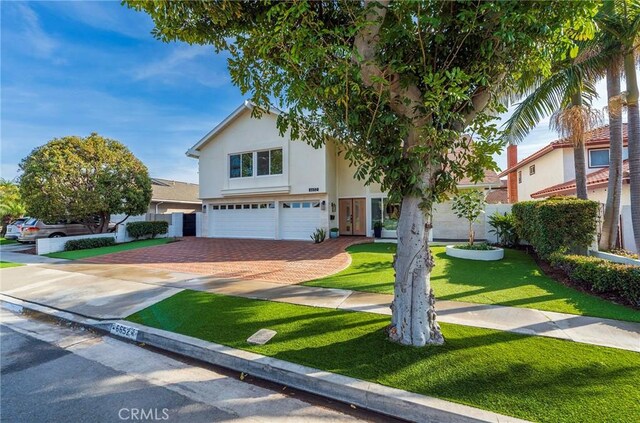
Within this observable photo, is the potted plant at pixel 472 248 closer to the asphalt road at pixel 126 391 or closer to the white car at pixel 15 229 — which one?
the asphalt road at pixel 126 391

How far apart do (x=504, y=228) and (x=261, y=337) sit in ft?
39.7

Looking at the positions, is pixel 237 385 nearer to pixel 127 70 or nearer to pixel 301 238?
pixel 127 70

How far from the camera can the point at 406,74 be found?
397 cm

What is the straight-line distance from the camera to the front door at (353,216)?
1745 cm

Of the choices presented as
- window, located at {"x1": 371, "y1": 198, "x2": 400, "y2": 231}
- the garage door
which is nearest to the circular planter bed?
window, located at {"x1": 371, "y1": 198, "x2": 400, "y2": 231}

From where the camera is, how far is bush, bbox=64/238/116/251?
15.8m

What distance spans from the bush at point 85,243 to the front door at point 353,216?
14.1m

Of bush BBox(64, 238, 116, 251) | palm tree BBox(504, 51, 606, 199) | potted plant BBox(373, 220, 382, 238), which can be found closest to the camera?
palm tree BBox(504, 51, 606, 199)

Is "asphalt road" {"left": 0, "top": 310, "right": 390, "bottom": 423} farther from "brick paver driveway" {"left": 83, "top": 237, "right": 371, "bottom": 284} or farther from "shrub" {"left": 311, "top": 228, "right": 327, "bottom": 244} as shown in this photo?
"shrub" {"left": 311, "top": 228, "right": 327, "bottom": 244}

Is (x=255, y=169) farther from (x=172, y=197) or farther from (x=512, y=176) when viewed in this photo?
(x=512, y=176)

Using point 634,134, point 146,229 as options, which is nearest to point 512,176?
point 634,134

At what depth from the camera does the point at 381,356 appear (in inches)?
152

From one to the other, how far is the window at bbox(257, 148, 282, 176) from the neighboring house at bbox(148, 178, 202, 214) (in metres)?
10.9

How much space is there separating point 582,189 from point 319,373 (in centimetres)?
1050
